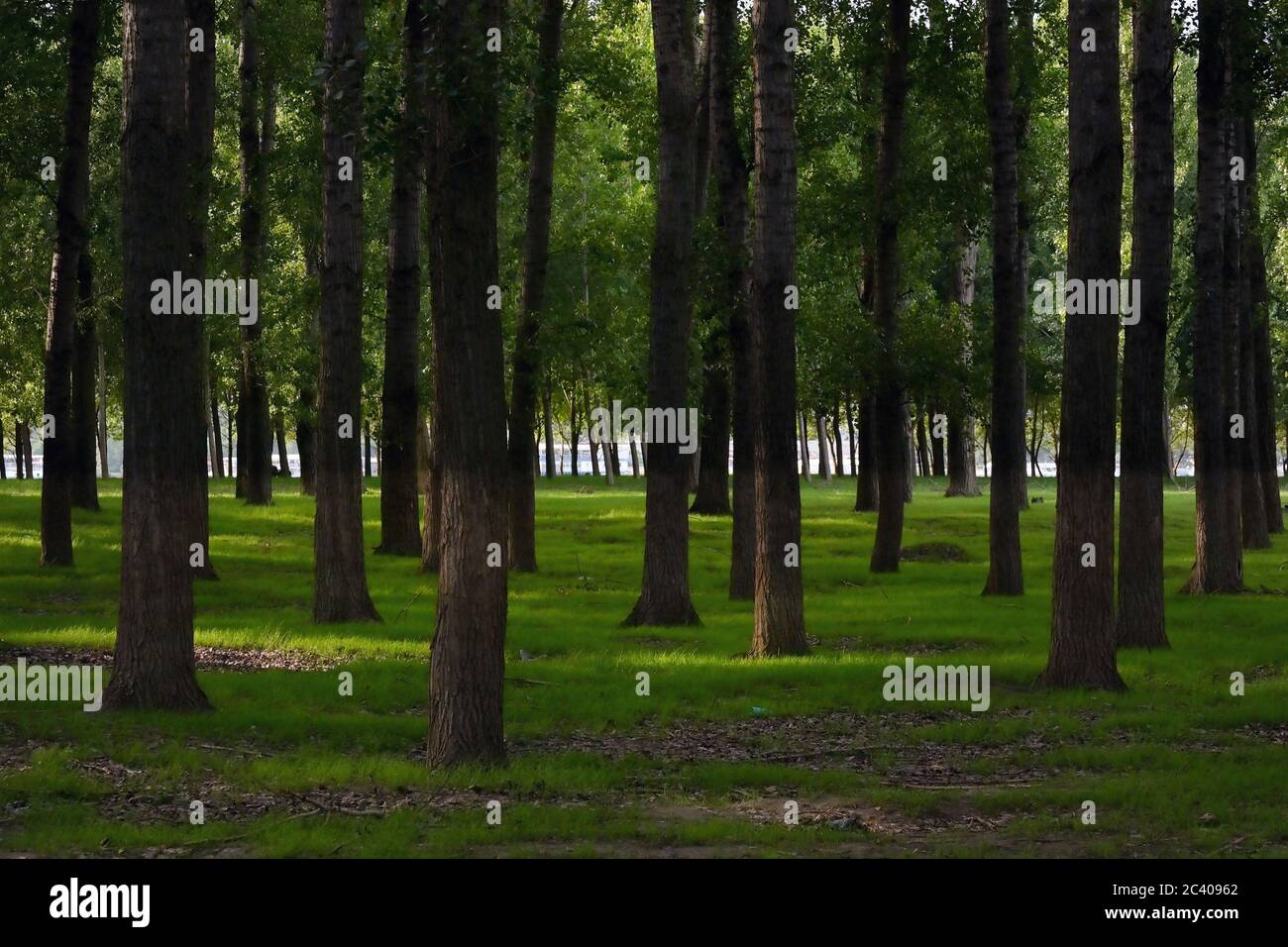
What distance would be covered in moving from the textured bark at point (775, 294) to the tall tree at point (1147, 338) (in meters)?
4.10

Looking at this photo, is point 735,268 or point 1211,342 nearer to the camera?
point 735,268

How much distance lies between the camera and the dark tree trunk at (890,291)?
27.2 metres

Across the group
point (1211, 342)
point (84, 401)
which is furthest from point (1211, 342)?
point (84, 401)

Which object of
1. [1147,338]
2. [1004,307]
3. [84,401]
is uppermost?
[1004,307]

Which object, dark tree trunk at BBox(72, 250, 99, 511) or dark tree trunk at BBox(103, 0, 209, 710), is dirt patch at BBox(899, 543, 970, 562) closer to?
dark tree trunk at BBox(72, 250, 99, 511)

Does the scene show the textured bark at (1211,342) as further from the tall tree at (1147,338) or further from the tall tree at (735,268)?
the tall tree at (735,268)

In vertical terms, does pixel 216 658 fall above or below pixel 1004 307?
below

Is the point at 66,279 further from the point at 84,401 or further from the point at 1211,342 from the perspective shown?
the point at 1211,342

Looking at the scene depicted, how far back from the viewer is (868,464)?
4375 cm

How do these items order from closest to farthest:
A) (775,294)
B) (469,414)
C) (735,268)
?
(469,414) → (775,294) → (735,268)

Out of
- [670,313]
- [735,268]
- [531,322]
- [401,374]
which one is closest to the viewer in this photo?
[670,313]

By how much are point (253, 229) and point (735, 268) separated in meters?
14.5

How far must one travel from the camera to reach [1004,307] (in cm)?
2492

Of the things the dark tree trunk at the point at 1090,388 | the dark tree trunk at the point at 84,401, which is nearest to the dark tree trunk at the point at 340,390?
the dark tree trunk at the point at 1090,388
